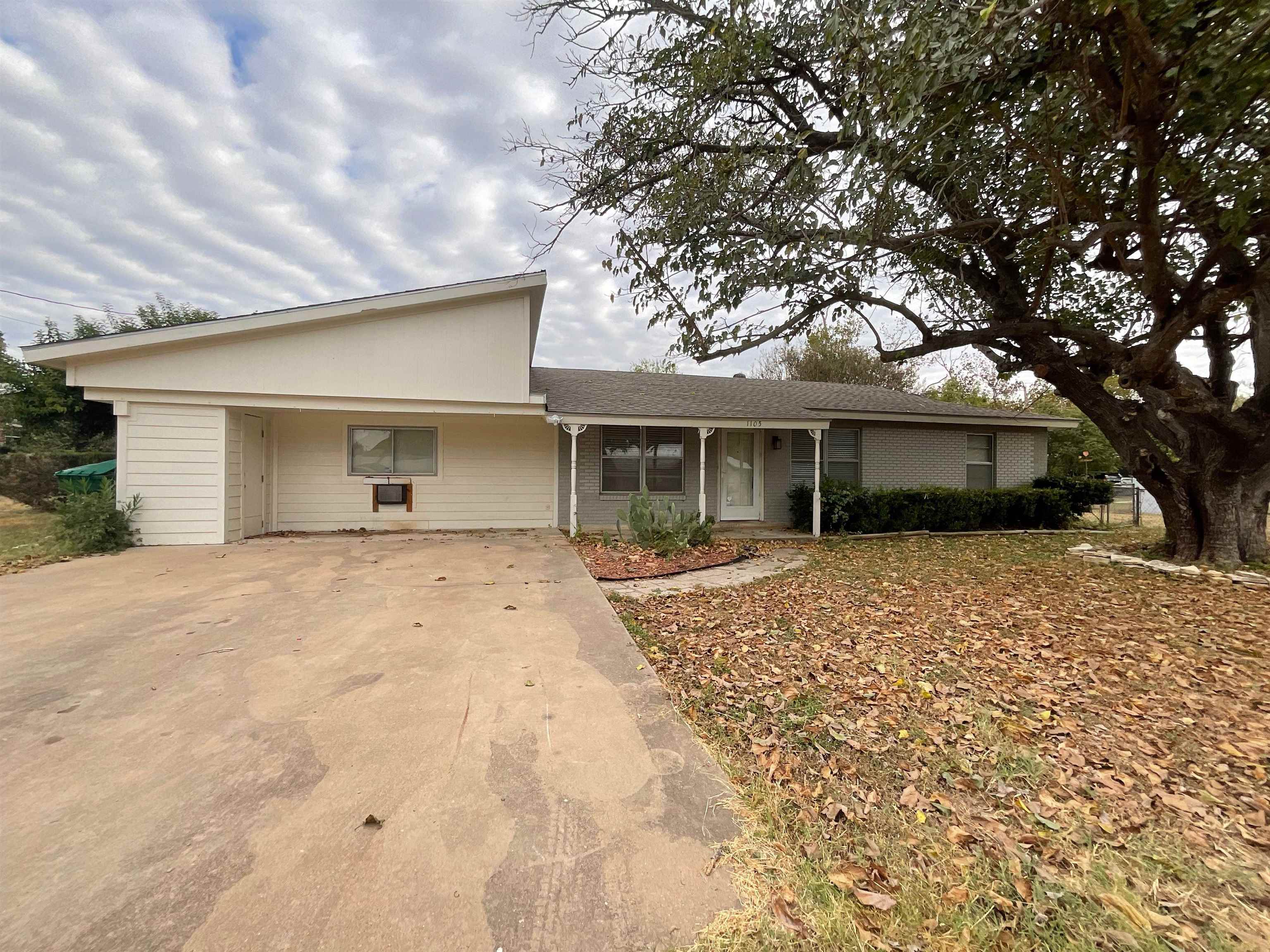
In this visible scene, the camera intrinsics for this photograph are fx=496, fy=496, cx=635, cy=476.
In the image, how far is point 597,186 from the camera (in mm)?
7141

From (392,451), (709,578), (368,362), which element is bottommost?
(709,578)

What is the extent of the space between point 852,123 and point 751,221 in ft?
6.45

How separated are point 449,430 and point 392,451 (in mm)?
1135

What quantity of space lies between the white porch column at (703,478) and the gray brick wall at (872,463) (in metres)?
0.16

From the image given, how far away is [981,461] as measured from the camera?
12.1m

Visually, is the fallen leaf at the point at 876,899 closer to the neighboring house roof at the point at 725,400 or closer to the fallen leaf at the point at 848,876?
the fallen leaf at the point at 848,876

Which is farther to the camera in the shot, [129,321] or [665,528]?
[129,321]

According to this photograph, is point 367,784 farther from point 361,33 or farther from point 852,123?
point 361,33

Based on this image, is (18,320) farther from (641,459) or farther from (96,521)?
(641,459)

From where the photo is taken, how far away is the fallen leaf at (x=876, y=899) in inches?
65.6

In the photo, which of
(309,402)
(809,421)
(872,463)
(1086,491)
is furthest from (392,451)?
(1086,491)

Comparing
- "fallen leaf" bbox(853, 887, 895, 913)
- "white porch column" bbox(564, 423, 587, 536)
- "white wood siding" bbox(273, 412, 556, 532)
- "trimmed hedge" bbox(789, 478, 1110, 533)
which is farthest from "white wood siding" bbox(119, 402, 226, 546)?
"trimmed hedge" bbox(789, 478, 1110, 533)

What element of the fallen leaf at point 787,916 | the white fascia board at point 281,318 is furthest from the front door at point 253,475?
the fallen leaf at point 787,916

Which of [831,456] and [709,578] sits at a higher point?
[831,456]
